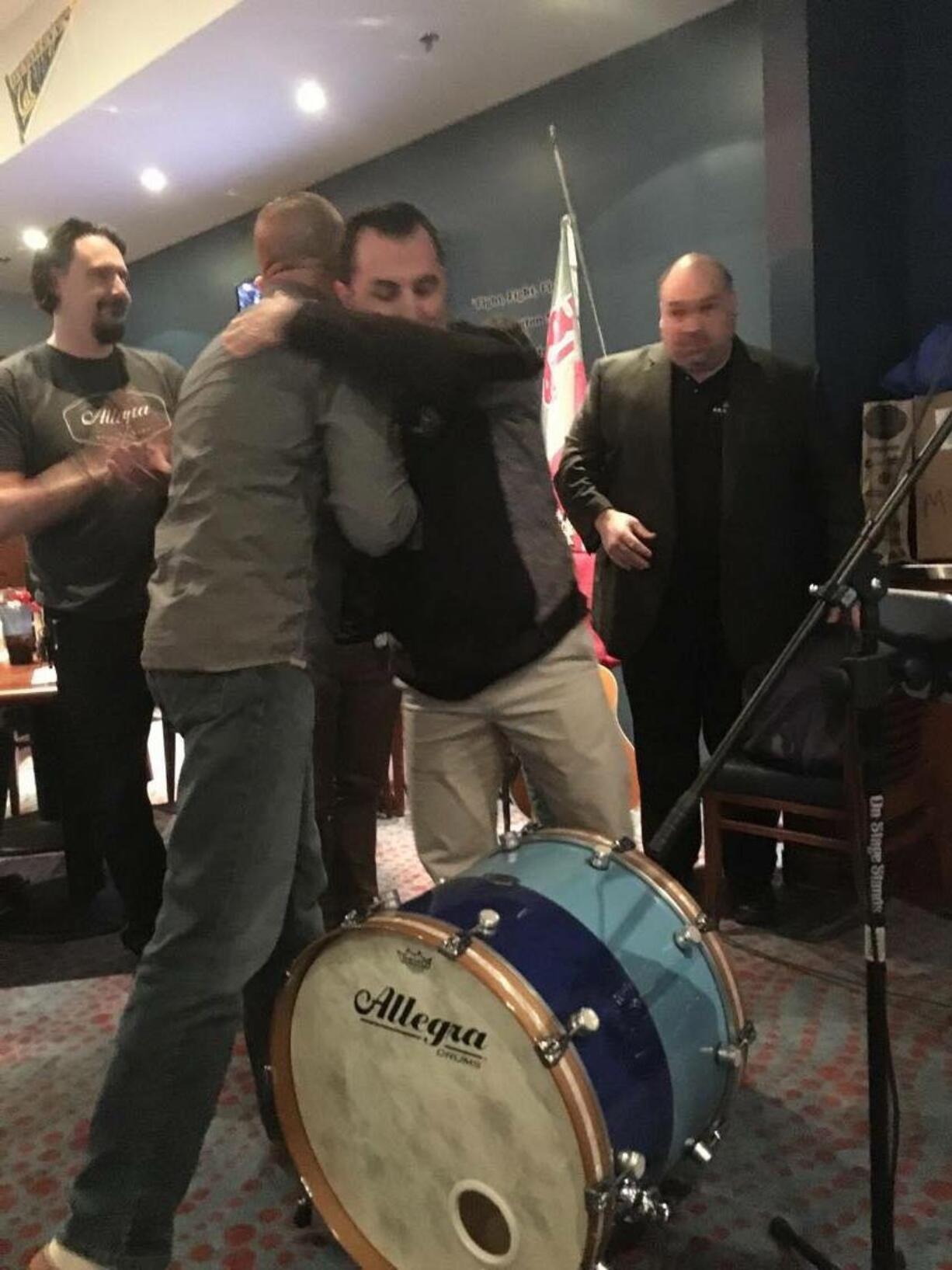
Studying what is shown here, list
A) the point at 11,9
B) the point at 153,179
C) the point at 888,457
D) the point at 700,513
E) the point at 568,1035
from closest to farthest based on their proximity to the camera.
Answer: the point at 568,1035 < the point at 700,513 < the point at 888,457 < the point at 11,9 < the point at 153,179

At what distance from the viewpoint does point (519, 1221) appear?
122 centimetres

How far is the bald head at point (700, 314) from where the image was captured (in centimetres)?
238

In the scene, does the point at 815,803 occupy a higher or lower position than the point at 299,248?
lower

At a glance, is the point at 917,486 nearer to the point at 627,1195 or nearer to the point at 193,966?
the point at 627,1195

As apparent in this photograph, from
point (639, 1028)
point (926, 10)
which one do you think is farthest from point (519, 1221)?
point (926, 10)

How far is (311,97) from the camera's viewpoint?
3785 mm

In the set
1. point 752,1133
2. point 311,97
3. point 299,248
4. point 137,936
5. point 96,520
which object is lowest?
point 752,1133

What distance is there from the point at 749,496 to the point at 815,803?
677 millimetres

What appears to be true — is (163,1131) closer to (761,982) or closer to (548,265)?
(761,982)

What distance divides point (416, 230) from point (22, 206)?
426 centimetres

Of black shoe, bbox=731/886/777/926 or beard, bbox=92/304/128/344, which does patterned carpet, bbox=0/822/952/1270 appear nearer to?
black shoe, bbox=731/886/777/926

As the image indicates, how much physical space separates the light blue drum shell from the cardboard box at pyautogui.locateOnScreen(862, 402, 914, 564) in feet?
5.19

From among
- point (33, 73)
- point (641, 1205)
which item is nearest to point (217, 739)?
point (641, 1205)

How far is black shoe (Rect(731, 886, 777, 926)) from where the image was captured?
2.58 metres
